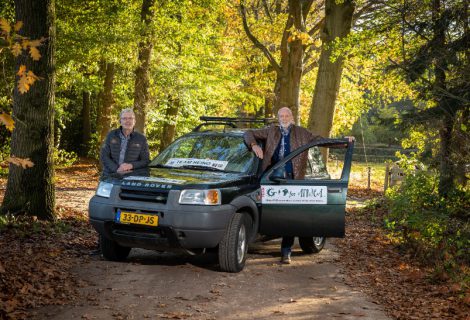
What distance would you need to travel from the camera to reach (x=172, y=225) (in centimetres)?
718

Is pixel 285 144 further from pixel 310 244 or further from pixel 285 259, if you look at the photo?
pixel 310 244

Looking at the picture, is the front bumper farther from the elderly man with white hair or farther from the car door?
the elderly man with white hair

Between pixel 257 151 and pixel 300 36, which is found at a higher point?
pixel 300 36

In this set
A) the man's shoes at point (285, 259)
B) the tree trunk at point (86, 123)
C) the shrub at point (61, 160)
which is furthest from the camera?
the tree trunk at point (86, 123)

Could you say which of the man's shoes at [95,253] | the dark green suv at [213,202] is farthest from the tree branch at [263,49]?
the man's shoes at [95,253]

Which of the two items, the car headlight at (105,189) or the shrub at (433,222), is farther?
the shrub at (433,222)

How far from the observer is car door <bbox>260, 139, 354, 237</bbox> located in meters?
7.96

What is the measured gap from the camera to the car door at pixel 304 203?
796 centimetres

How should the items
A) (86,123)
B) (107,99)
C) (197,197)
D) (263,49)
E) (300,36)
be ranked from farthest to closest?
(86,123)
(107,99)
(263,49)
(300,36)
(197,197)

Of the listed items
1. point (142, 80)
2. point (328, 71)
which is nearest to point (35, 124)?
point (328, 71)

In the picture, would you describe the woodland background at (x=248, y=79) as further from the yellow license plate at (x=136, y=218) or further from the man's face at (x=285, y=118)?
the man's face at (x=285, y=118)

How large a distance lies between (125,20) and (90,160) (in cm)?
1402

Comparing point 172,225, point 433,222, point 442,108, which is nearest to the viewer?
point 172,225

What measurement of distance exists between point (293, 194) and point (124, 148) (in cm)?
269
